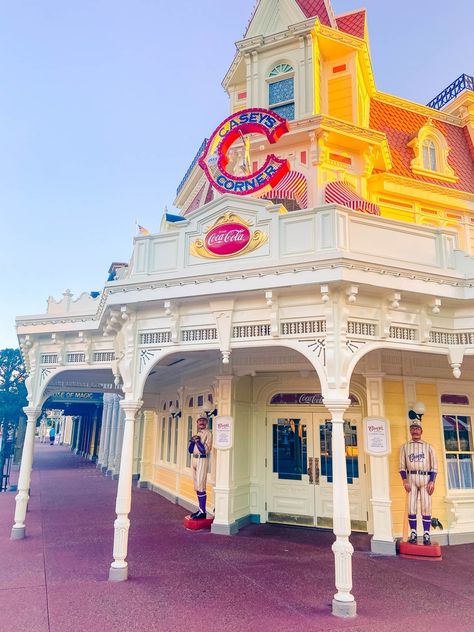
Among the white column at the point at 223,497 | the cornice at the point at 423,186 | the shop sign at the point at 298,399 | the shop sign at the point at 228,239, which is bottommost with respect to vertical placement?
the white column at the point at 223,497

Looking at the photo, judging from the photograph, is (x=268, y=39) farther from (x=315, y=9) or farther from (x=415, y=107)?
(x=415, y=107)

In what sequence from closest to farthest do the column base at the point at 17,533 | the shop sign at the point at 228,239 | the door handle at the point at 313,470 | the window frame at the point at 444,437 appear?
the shop sign at the point at 228,239
the column base at the point at 17,533
the window frame at the point at 444,437
the door handle at the point at 313,470

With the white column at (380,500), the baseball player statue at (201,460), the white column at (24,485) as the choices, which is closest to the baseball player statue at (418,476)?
the white column at (380,500)

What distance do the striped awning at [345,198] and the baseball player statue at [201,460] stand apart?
6083mm

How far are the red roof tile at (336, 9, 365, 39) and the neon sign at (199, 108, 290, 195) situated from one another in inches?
260

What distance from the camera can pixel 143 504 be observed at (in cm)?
1309

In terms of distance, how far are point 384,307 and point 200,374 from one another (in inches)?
249

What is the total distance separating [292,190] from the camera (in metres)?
10.5

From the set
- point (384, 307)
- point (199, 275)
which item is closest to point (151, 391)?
point (199, 275)

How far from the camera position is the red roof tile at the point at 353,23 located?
42.1 ft

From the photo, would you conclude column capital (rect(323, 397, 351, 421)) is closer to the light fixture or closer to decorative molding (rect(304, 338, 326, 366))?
decorative molding (rect(304, 338, 326, 366))

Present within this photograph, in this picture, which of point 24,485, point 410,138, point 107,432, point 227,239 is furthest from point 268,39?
point 107,432

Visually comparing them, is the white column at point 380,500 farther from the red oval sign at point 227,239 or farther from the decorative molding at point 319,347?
the red oval sign at point 227,239

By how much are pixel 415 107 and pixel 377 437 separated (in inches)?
436
